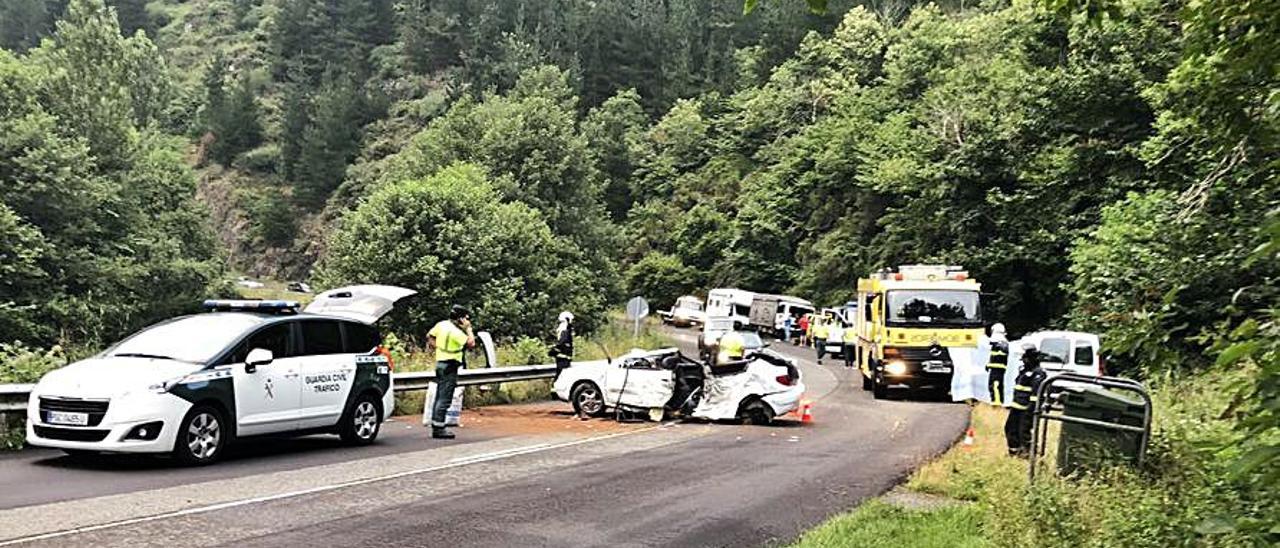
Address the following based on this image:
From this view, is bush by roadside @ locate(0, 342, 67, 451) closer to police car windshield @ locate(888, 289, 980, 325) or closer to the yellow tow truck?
the yellow tow truck

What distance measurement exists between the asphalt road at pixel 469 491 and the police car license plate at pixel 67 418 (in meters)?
0.47

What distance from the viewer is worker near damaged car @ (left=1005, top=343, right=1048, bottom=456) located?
13.2m

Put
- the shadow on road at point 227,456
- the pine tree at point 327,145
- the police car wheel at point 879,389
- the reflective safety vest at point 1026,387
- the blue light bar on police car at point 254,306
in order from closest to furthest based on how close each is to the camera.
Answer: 1. the shadow on road at point 227,456
2. the blue light bar on police car at point 254,306
3. the reflective safety vest at point 1026,387
4. the police car wheel at point 879,389
5. the pine tree at point 327,145

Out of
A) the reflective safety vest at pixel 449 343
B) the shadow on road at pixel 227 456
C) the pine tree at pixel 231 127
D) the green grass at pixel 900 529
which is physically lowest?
the green grass at pixel 900 529

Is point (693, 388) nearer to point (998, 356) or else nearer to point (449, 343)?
point (449, 343)

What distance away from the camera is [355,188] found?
85125mm

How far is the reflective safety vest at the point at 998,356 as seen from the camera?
19.8 m

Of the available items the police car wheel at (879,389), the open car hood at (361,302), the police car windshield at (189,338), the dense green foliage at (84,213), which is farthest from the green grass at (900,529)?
the dense green foliage at (84,213)

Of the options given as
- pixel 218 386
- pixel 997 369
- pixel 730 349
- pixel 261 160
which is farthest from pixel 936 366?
pixel 261 160

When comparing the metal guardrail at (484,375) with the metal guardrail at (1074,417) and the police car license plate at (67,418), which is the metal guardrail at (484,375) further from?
the metal guardrail at (1074,417)

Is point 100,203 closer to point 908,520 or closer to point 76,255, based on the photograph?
point 76,255

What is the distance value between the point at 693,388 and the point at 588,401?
73.0 inches

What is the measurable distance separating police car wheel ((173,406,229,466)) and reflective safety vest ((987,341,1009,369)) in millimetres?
14240

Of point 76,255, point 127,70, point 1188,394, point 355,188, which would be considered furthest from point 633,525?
point 355,188
